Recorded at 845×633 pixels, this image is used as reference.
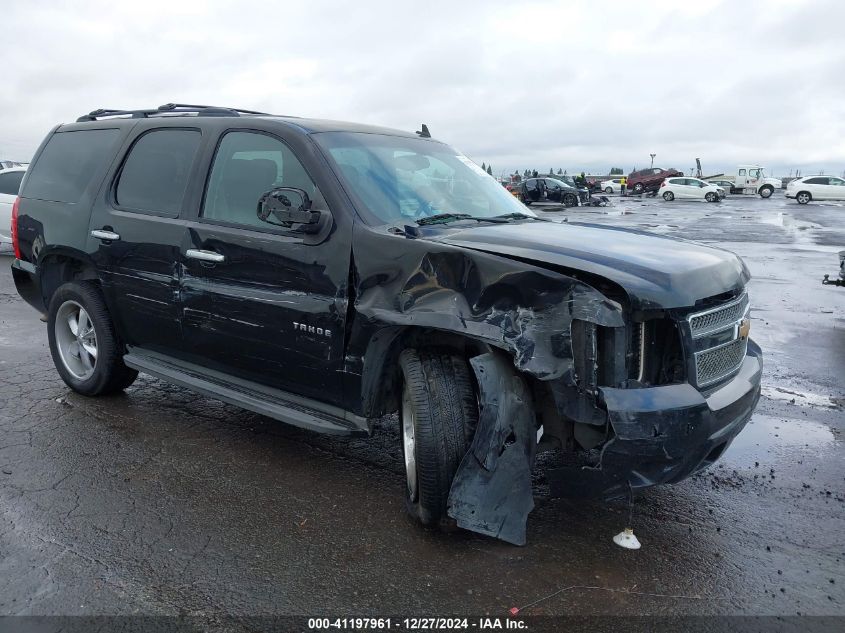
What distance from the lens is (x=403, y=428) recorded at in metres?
3.45

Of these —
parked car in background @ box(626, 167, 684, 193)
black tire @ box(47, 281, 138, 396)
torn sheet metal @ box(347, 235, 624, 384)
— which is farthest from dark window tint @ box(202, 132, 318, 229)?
parked car in background @ box(626, 167, 684, 193)

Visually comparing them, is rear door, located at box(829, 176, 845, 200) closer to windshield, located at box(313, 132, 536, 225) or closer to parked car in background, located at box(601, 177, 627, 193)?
parked car in background, located at box(601, 177, 627, 193)

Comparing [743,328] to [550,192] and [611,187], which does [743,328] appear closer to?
[550,192]

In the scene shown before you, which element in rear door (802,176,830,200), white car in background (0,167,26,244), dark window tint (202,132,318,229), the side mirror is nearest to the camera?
the side mirror

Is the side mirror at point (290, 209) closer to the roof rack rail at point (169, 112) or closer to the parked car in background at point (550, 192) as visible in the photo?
the roof rack rail at point (169, 112)

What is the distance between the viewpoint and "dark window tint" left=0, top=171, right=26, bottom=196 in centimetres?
1254

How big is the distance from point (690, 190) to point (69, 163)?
46581 millimetres

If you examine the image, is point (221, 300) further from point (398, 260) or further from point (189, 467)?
point (398, 260)

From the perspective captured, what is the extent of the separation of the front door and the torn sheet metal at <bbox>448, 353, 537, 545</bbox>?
883 millimetres

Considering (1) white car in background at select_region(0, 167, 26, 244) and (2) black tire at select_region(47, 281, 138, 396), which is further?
(1) white car in background at select_region(0, 167, 26, 244)

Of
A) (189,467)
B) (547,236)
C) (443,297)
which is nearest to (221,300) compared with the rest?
(189,467)

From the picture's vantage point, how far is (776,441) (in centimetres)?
454

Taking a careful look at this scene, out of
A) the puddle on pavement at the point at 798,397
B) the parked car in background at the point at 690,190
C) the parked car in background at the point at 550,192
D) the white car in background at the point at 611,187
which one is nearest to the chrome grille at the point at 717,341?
the puddle on pavement at the point at 798,397

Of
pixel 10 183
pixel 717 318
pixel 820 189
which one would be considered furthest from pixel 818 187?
pixel 717 318
